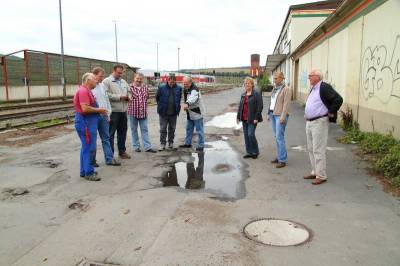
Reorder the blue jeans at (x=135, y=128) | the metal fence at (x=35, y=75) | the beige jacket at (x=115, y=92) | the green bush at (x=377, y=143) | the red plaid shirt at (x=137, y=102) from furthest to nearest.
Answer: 1. the metal fence at (x=35, y=75)
2. the blue jeans at (x=135, y=128)
3. the red plaid shirt at (x=137, y=102)
4. the beige jacket at (x=115, y=92)
5. the green bush at (x=377, y=143)

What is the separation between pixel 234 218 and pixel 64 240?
2057 millimetres

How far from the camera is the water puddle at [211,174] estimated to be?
5969 mm

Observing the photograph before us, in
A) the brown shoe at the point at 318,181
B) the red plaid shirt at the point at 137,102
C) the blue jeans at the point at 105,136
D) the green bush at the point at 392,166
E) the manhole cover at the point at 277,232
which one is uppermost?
the red plaid shirt at the point at 137,102

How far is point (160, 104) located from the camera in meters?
9.04

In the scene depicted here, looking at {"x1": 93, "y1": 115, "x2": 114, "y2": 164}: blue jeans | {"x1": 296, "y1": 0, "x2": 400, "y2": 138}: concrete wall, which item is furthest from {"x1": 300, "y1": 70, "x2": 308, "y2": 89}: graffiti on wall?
{"x1": 93, "y1": 115, "x2": 114, "y2": 164}: blue jeans

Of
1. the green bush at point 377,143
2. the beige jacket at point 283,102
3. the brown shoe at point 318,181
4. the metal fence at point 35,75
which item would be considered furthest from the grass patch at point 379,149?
the metal fence at point 35,75

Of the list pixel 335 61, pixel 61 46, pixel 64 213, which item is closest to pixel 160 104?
pixel 64 213

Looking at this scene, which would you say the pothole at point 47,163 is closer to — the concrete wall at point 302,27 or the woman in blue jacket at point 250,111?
the woman in blue jacket at point 250,111

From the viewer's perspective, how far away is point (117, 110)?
7973 mm

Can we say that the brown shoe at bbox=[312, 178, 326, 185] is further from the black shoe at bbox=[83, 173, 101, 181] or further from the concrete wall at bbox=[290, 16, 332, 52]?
the concrete wall at bbox=[290, 16, 332, 52]

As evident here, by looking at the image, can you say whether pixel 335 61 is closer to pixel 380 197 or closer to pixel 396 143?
pixel 396 143

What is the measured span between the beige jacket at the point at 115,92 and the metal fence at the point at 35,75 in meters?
19.5

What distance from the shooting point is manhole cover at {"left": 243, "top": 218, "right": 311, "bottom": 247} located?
13.3ft

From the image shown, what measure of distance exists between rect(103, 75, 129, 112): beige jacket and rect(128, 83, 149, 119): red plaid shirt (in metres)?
0.49
